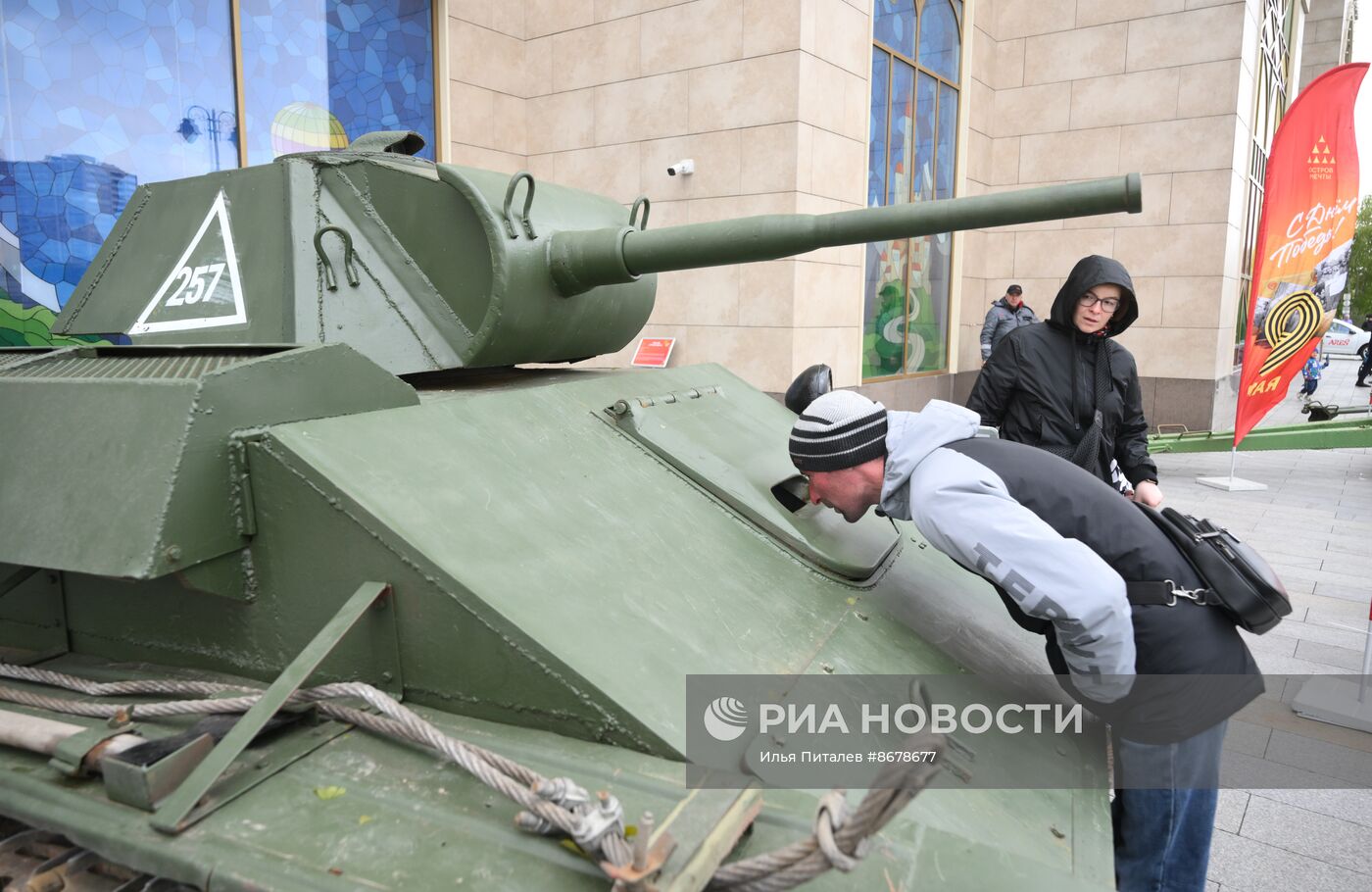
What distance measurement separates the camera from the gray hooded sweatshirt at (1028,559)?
1912 mm

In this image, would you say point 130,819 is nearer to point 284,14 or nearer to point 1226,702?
point 1226,702

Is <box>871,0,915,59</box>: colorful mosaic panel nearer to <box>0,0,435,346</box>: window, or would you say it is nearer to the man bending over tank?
<box>0,0,435,346</box>: window

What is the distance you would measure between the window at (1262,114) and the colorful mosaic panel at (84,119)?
12549 millimetres

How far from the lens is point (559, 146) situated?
31.0 ft

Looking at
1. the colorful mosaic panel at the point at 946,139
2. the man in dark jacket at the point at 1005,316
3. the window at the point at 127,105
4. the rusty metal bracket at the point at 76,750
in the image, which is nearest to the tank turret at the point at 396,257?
the rusty metal bracket at the point at 76,750

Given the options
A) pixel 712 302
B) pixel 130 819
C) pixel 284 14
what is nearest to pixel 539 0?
pixel 284 14

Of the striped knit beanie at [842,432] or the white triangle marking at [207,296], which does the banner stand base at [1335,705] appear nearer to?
the striped knit beanie at [842,432]

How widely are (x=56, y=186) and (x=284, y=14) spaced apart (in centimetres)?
214

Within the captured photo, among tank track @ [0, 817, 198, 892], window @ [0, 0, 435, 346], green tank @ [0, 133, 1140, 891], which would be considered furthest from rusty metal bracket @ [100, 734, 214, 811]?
A: window @ [0, 0, 435, 346]

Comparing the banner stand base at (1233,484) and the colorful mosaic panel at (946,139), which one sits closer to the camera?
the banner stand base at (1233,484)

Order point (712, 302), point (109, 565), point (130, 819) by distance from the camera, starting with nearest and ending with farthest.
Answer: point (130, 819) → point (109, 565) → point (712, 302)

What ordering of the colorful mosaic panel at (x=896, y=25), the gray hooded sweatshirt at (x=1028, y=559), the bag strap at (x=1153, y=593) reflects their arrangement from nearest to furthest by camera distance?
1. the gray hooded sweatshirt at (x=1028, y=559)
2. the bag strap at (x=1153, y=593)
3. the colorful mosaic panel at (x=896, y=25)

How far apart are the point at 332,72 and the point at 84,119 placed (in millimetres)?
1990

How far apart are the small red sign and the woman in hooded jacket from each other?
5290 mm
